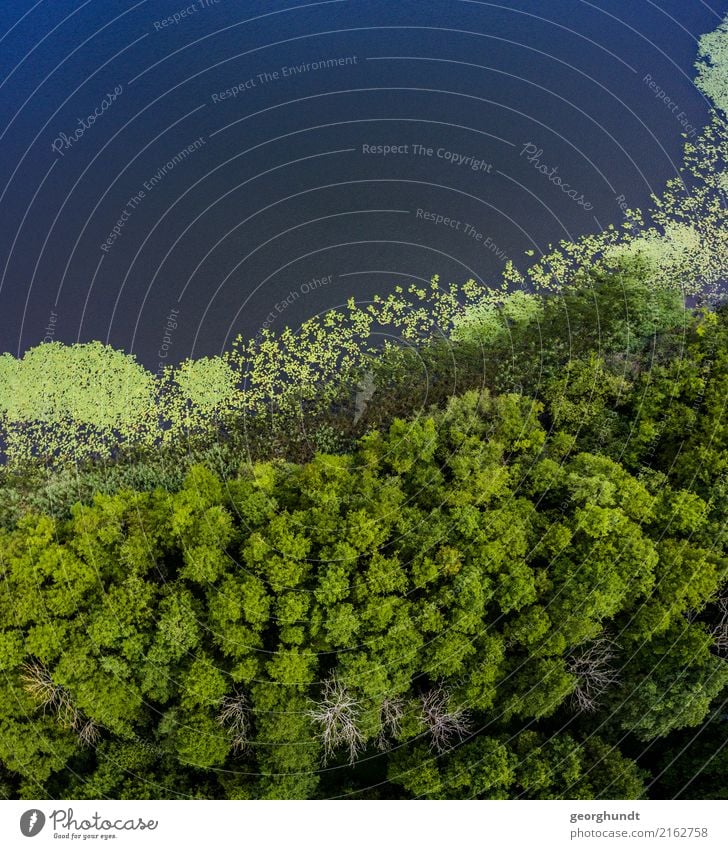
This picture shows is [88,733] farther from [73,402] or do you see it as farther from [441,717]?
[73,402]

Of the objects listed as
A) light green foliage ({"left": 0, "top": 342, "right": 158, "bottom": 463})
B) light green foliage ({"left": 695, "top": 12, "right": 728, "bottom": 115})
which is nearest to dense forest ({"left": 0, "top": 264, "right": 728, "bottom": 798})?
light green foliage ({"left": 0, "top": 342, "right": 158, "bottom": 463})

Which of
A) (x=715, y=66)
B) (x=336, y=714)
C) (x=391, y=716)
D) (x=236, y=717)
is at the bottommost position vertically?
(x=391, y=716)

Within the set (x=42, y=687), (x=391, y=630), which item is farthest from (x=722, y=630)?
(x=42, y=687)

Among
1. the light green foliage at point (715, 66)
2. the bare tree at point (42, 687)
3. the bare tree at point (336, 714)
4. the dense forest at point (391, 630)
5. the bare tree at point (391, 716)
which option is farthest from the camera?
the light green foliage at point (715, 66)

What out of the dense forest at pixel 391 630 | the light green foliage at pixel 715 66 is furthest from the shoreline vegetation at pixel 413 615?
the light green foliage at pixel 715 66

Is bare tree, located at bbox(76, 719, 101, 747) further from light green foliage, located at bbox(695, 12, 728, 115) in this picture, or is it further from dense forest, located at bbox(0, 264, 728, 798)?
light green foliage, located at bbox(695, 12, 728, 115)

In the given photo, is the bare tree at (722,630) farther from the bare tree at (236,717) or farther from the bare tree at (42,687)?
the bare tree at (42,687)
